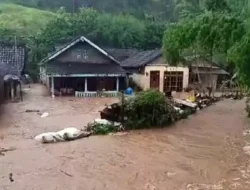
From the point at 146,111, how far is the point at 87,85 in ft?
52.2

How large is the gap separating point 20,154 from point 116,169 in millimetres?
3952

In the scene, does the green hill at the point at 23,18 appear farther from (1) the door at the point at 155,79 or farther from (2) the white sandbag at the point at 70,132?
(2) the white sandbag at the point at 70,132

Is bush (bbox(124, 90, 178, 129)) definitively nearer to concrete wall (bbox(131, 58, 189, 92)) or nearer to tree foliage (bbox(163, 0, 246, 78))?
tree foliage (bbox(163, 0, 246, 78))

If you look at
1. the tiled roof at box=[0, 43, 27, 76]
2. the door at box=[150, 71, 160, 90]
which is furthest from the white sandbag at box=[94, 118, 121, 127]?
the door at box=[150, 71, 160, 90]

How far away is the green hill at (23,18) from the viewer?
61.1 meters

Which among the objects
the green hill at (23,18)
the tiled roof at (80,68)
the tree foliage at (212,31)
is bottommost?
the tiled roof at (80,68)

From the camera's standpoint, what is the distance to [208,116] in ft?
77.5

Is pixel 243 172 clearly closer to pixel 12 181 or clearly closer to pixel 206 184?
pixel 206 184

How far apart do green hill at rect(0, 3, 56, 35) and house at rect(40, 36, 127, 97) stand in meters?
24.7

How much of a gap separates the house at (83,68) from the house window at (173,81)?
3487 mm

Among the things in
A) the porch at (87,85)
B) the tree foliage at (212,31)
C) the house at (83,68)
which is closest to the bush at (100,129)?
the tree foliage at (212,31)

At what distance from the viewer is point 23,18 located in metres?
64.7

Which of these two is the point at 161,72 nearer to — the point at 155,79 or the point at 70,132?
the point at 155,79

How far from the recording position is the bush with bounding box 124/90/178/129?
19969 mm
